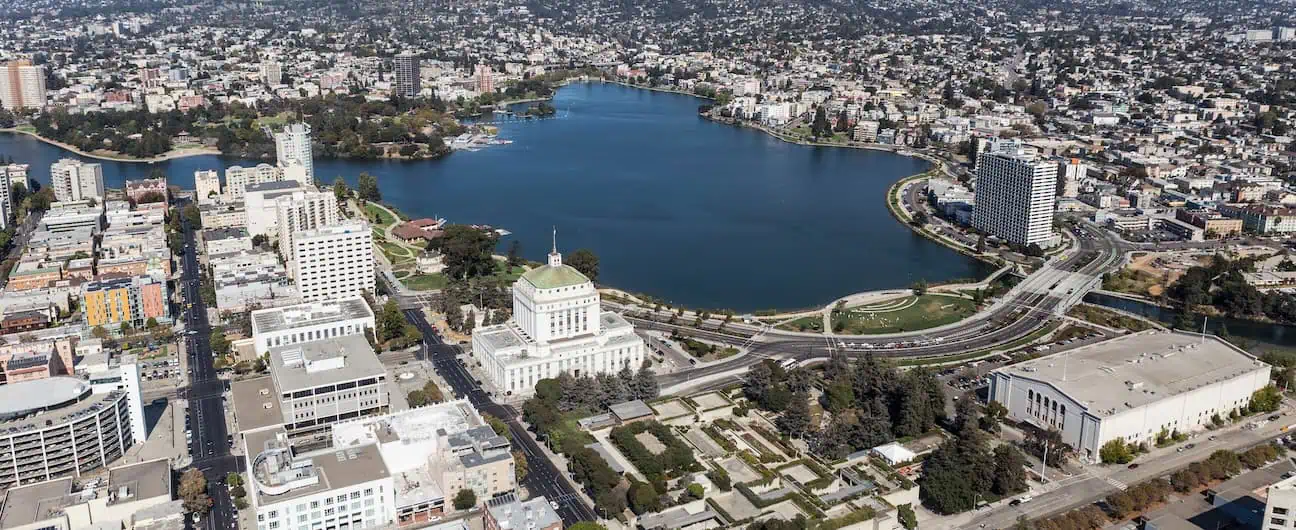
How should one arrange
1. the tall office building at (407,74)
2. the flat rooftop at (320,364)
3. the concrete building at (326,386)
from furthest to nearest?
1. the tall office building at (407,74)
2. the flat rooftop at (320,364)
3. the concrete building at (326,386)

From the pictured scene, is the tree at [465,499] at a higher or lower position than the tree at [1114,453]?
lower

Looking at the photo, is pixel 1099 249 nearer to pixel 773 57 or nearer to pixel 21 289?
pixel 21 289

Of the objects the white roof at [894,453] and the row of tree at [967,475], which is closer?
the row of tree at [967,475]

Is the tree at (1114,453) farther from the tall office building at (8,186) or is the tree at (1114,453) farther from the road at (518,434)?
the tall office building at (8,186)

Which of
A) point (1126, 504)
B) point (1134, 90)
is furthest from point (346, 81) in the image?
point (1126, 504)

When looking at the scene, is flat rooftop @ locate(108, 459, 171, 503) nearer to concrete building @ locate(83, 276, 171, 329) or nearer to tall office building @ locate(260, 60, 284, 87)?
concrete building @ locate(83, 276, 171, 329)

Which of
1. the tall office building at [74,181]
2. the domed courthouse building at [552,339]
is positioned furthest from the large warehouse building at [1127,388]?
the tall office building at [74,181]

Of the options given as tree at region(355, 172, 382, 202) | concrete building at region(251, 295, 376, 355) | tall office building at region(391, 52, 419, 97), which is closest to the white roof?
concrete building at region(251, 295, 376, 355)
